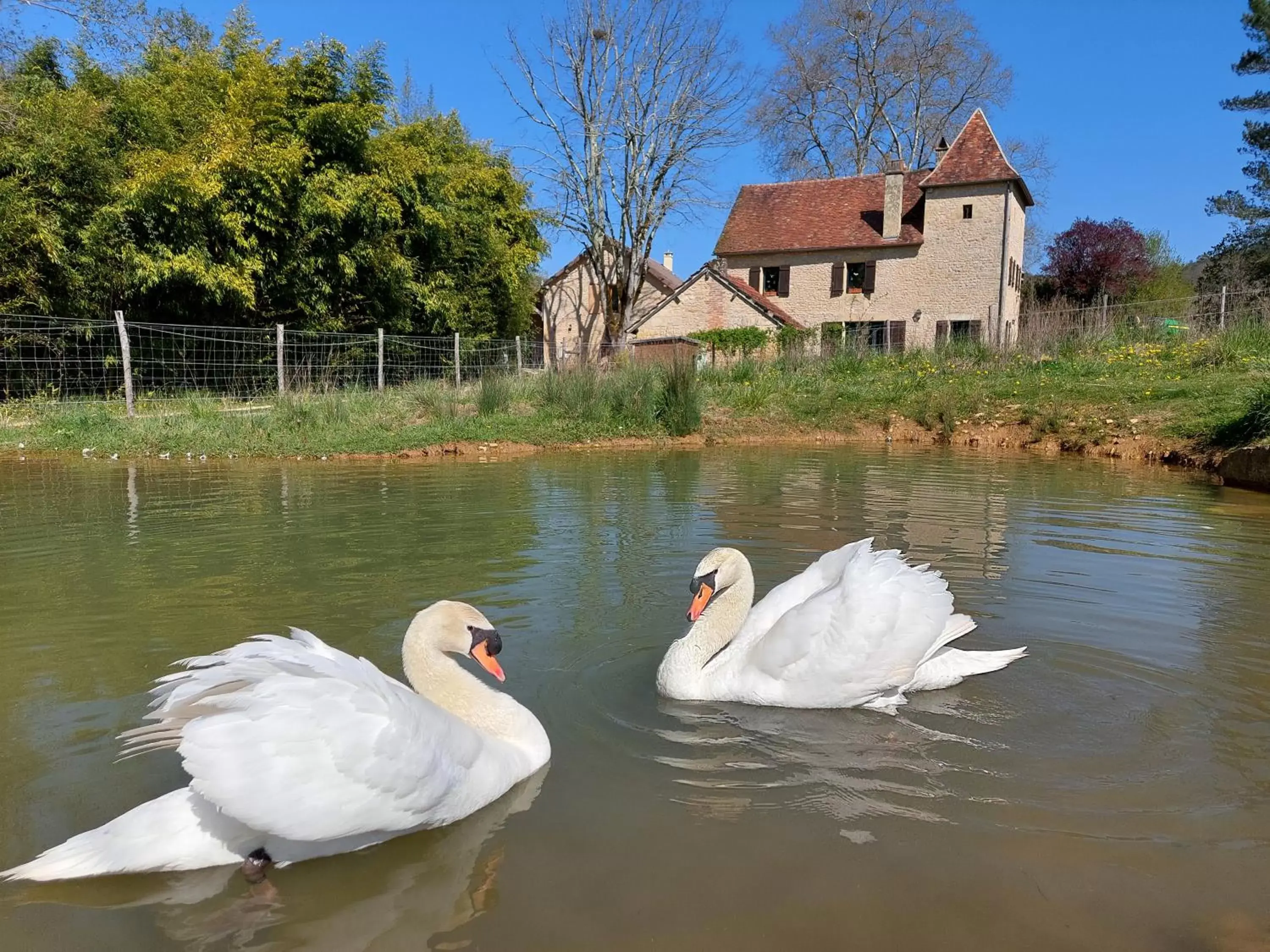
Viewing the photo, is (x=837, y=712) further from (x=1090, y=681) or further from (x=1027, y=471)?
(x=1027, y=471)

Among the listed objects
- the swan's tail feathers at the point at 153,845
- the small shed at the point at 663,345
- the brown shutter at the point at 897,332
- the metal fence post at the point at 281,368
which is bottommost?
the swan's tail feathers at the point at 153,845

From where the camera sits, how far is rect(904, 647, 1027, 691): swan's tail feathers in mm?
4176

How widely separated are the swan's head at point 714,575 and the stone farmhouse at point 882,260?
29709 millimetres

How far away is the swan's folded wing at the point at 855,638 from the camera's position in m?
3.83

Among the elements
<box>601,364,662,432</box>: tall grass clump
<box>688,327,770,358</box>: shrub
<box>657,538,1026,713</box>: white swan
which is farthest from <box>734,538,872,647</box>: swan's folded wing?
<box>688,327,770,358</box>: shrub

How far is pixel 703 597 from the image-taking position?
415 centimetres

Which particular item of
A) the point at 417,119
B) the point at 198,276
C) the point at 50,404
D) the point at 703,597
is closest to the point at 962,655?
the point at 703,597

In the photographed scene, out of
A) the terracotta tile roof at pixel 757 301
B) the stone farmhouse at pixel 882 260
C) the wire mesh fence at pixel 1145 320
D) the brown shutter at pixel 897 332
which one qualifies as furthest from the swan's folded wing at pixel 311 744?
the brown shutter at pixel 897 332

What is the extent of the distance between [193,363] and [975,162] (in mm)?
30389

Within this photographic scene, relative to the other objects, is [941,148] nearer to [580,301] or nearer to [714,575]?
[580,301]

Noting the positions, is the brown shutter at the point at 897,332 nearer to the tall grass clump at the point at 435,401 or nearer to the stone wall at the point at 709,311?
the stone wall at the point at 709,311

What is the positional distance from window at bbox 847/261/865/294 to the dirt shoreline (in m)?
21.8

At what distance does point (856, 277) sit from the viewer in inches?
1479

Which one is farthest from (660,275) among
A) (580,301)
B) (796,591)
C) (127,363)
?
(796,591)
